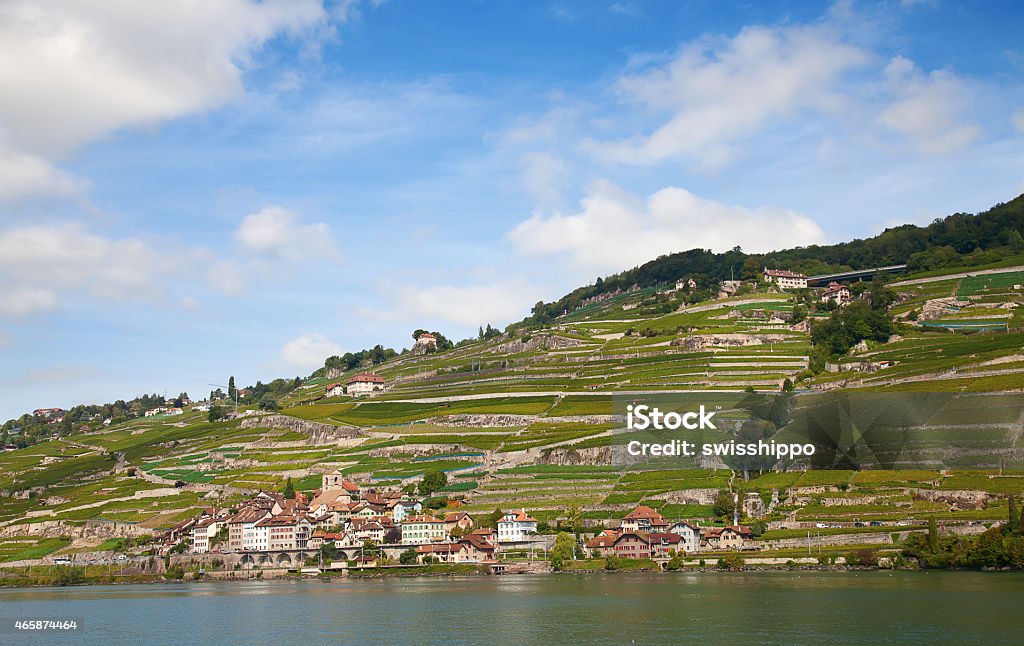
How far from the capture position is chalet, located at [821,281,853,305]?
15100 cm

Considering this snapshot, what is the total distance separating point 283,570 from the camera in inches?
3861

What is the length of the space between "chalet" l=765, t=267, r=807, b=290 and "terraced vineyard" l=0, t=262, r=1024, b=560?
28.8 feet

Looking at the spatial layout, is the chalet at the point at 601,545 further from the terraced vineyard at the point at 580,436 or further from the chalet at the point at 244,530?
the chalet at the point at 244,530

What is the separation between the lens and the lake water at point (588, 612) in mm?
44375

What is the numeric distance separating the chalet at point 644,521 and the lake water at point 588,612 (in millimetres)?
8403

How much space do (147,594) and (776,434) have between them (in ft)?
182

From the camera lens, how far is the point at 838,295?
5994 inches

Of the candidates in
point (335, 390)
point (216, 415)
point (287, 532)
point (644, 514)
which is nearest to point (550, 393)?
point (287, 532)

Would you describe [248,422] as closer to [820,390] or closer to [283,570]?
[283,570]

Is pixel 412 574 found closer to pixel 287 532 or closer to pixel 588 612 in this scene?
pixel 287 532

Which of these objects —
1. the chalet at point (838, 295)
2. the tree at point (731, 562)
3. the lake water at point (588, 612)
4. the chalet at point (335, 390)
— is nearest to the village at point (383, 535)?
the tree at point (731, 562)

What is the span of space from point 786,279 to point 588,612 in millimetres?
127282

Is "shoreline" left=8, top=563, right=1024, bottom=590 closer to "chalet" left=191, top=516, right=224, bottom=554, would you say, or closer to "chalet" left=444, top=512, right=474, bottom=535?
"chalet" left=191, top=516, right=224, bottom=554

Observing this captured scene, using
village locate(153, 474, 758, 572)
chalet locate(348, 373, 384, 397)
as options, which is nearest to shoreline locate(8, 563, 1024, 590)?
village locate(153, 474, 758, 572)
